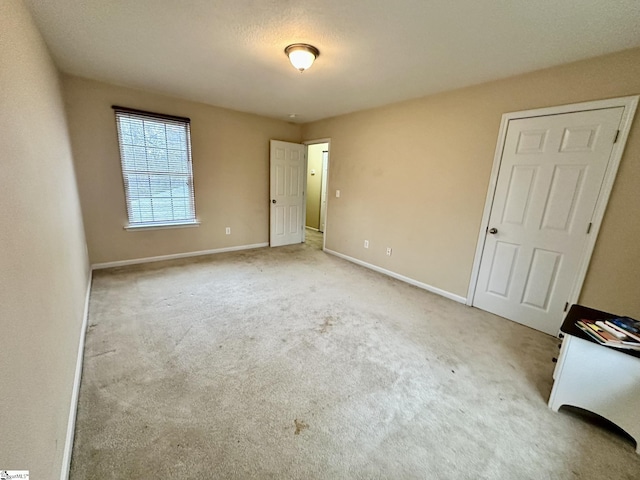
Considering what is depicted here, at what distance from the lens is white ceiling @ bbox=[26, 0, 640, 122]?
166 centimetres

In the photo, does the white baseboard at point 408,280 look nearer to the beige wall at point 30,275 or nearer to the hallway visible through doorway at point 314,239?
the hallway visible through doorway at point 314,239

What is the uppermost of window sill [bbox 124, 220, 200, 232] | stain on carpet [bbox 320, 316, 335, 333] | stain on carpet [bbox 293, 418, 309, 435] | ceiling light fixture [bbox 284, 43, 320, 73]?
ceiling light fixture [bbox 284, 43, 320, 73]

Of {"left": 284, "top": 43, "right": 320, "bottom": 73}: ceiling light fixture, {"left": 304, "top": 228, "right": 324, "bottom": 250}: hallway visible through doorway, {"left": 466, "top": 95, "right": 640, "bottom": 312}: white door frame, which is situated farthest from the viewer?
{"left": 304, "top": 228, "right": 324, "bottom": 250}: hallway visible through doorway

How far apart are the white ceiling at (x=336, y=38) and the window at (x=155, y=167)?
66 centimetres

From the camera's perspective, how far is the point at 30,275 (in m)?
1.13

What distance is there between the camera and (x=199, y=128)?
13.1 ft

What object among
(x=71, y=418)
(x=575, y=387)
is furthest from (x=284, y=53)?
(x=575, y=387)

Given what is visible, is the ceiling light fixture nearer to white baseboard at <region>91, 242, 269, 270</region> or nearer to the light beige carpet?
the light beige carpet

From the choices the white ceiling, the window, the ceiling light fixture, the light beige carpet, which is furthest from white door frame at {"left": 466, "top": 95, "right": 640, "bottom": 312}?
the window

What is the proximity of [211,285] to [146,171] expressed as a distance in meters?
1.97

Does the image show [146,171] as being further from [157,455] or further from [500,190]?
[500,190]

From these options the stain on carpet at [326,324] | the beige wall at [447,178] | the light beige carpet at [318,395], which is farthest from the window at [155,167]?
the stain on carpet at [326,324]

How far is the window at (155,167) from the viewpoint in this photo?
3.51 meters

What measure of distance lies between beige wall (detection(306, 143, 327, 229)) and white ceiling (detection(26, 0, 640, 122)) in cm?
364
